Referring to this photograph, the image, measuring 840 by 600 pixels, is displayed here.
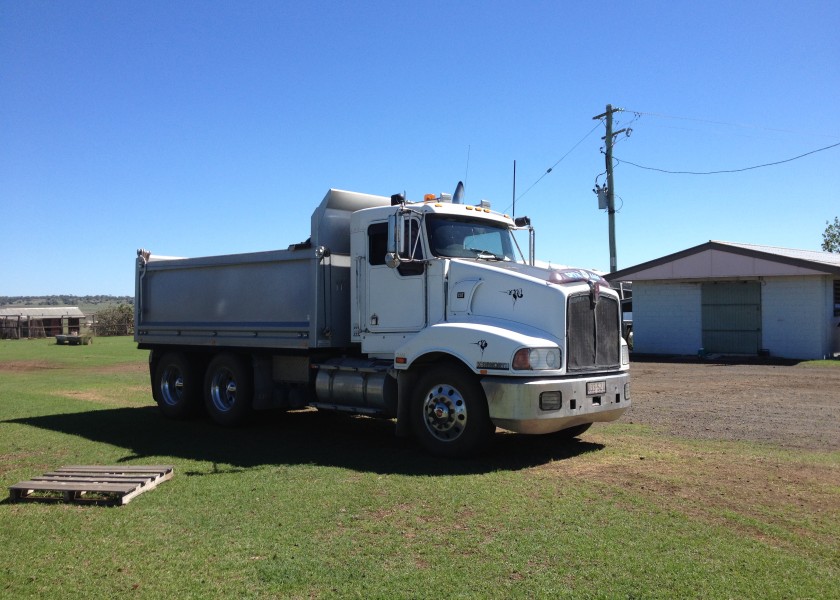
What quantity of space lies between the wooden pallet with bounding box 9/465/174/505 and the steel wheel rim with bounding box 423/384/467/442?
293 cm

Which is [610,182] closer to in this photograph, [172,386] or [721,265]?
[721,265]

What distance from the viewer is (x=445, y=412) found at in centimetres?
828

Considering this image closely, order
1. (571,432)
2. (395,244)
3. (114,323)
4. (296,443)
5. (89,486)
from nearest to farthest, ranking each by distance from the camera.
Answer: (89,486) < (395,244) < (571,432) < (296,443) < (114,323)

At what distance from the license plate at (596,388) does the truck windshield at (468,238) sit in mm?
2114

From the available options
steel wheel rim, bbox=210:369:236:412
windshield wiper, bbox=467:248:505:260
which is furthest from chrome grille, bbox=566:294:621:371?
steel wheel rim, bbox=210:369:236:412

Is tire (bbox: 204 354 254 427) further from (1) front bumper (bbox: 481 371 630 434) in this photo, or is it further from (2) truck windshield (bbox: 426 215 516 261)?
(1) front bumper (bbox: 481 371 630 434)

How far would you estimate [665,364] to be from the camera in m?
22.6

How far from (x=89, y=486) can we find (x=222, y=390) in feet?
16.2

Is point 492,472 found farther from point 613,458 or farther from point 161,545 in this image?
point 161,545

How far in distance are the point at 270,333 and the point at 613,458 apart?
16.9ft

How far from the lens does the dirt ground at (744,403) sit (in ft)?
32.8

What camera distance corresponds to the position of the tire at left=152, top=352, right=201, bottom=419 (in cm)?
1209

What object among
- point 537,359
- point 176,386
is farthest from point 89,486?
point 176,386

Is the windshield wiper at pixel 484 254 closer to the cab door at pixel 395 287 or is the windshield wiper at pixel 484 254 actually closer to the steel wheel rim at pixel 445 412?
the cab door at pixel 395 287
